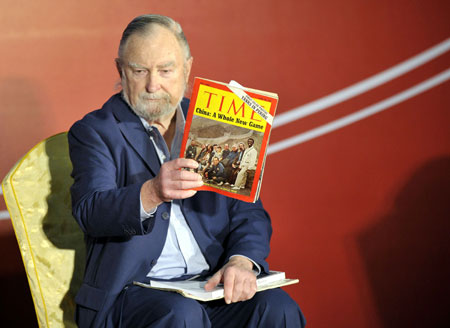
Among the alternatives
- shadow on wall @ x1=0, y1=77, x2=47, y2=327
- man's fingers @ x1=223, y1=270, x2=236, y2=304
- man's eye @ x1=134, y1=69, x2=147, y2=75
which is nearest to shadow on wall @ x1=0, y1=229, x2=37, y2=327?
shadow on wall @ x1=0, y1=77, x2=47, y2=327

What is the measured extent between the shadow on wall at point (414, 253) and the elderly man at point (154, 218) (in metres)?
1.07

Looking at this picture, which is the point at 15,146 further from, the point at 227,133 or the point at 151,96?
the point at 227,133

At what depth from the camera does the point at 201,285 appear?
1743mm

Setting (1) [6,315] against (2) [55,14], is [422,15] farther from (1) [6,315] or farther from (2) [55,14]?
(1) [6,315]

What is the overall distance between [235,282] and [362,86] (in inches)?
55.1

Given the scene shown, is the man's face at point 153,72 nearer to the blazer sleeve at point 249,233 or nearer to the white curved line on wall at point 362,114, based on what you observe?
the blazer sleeve at point 249,233

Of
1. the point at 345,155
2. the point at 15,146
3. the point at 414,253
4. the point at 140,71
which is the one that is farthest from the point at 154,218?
the point at 414,253

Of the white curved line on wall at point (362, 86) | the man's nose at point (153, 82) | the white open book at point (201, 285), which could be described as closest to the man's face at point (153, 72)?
the man's nose at point (153, 82)

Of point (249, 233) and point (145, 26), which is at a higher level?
point (145, 26)

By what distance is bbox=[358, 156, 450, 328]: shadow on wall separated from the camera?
2.86m

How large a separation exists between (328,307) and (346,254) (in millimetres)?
253

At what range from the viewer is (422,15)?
2830mm

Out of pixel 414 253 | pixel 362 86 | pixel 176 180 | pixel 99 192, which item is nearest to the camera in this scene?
pixel 176 180

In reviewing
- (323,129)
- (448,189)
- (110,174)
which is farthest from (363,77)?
(110,174)
